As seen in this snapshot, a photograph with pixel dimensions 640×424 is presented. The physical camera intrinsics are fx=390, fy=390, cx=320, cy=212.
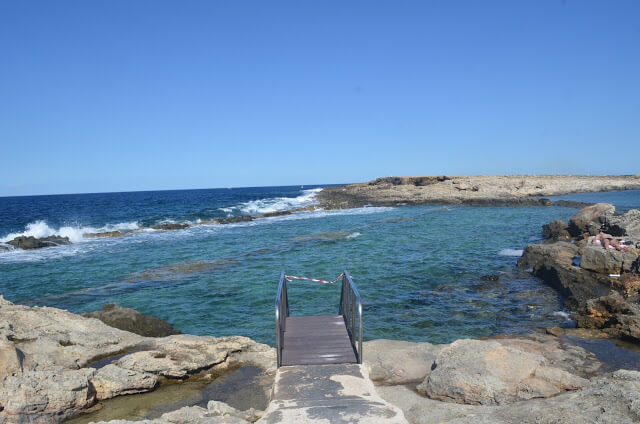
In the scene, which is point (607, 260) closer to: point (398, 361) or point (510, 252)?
point (510, 252)

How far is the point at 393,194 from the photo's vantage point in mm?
59625

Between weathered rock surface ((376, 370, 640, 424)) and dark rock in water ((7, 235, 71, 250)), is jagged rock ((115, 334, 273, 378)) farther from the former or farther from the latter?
dark rock in water ((7, 235, 71, 250))

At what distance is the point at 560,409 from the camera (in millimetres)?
4516

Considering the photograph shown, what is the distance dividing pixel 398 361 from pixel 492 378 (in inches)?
75.5

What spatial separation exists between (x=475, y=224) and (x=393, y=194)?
29063 mm

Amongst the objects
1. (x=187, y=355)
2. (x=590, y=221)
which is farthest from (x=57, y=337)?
(x=590, y=221)

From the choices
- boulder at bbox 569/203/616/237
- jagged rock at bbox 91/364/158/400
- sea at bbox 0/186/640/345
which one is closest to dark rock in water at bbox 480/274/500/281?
sea at bbox 0/186/640/345

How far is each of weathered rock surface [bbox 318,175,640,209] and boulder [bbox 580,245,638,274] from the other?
Result: 36.3 metres

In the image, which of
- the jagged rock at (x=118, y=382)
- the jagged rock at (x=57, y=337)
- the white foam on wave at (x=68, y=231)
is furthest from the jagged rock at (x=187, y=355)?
the white foam on wave at (x=68, y=231)

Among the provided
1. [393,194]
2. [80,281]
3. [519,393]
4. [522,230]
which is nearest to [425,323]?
[519,393]

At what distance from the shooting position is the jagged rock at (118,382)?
20.7 feet

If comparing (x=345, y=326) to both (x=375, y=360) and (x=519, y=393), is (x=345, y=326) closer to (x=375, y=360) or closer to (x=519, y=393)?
(x=375, y=360)

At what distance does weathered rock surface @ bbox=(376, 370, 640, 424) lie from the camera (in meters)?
4.28

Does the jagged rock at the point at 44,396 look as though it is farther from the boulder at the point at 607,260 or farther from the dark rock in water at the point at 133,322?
the boulder at the point at 607,260
